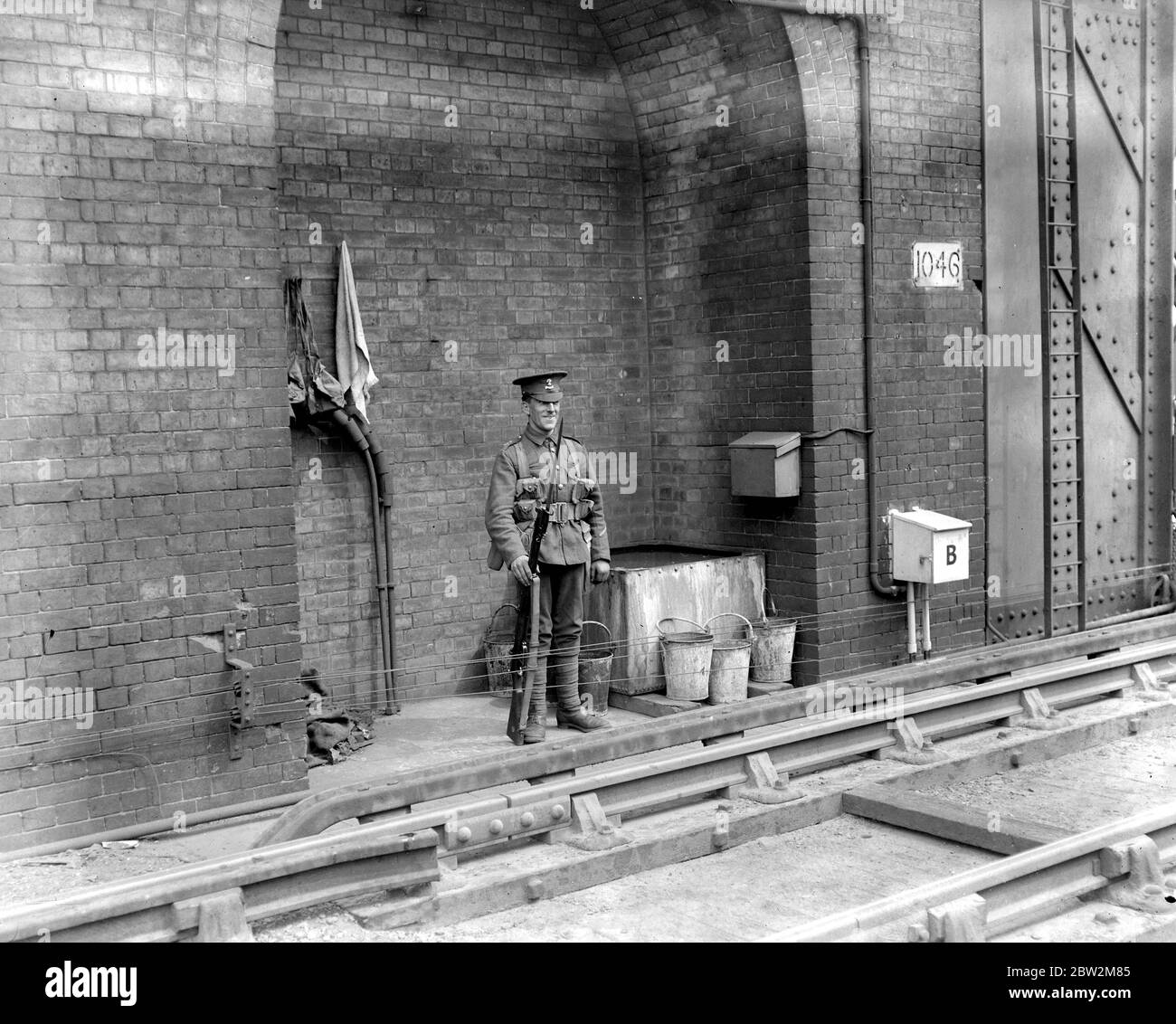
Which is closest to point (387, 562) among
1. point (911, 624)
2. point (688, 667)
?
point (688, 667)

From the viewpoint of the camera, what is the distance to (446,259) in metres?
10.2

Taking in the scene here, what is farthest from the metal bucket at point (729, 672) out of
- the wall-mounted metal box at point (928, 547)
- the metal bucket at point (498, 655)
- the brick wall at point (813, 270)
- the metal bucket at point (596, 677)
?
the metal bucket at point (498, 655)

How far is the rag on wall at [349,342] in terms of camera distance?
9.53 m

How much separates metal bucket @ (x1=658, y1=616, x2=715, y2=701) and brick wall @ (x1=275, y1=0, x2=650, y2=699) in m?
1.57

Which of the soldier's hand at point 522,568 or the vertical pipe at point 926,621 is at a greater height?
the soldier's hand at point 522,568

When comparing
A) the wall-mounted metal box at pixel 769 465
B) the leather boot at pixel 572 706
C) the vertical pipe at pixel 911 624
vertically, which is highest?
the wall-mounted metal box at pixel 769 465

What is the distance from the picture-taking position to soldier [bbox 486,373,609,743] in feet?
28.3

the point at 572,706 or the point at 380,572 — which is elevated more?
the point at 380,572

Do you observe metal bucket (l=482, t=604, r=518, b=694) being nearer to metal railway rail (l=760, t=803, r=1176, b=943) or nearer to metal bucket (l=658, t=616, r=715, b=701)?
metal bucket (l=658, t=616, r=715, b=701)

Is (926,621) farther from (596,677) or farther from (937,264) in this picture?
(937,264)

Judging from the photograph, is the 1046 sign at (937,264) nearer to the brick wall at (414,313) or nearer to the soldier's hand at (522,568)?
the brick wall at (414,313)

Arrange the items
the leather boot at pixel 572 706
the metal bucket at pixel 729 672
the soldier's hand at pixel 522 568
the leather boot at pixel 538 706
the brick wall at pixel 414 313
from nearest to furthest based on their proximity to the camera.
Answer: the brick wall at pixel 414 313 < the soldier's hand at pixel 522 568 < the leather boot at pixel 538 706 < the leather boot at pixel 572 706 < the metal bucket at pixel 729 672

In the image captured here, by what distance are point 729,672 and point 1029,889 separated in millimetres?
4566

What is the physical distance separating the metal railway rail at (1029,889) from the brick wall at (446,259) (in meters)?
4.90
